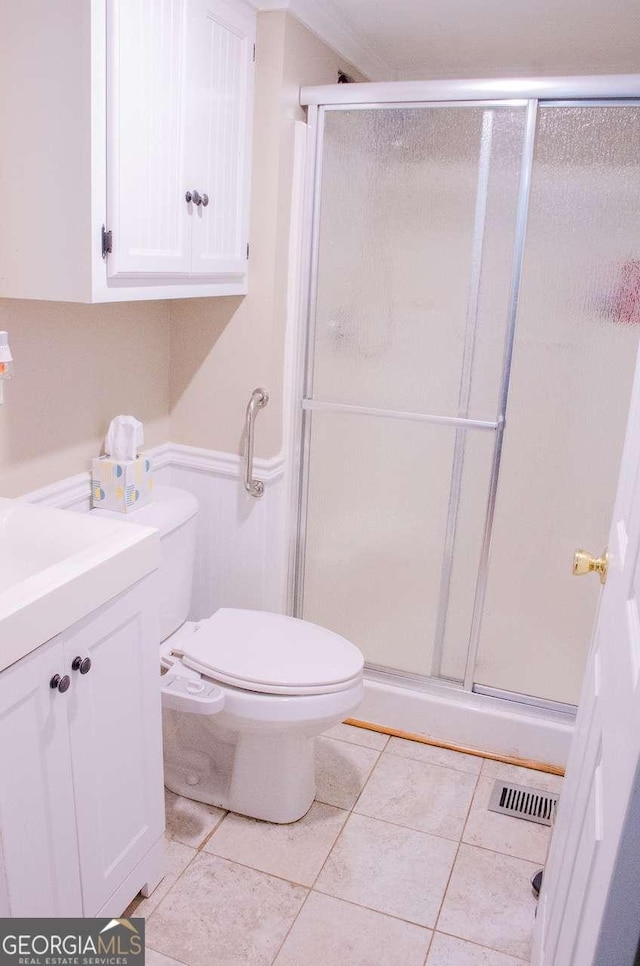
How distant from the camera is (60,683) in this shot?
4.35 feet

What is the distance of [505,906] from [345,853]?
15.7 inches

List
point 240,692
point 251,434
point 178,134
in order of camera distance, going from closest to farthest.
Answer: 1. point 178,134
2. point 240,692
3. point 251,434

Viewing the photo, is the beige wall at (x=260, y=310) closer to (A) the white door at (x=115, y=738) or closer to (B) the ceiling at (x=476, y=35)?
(B) the ceiling at (x=476, y=35)

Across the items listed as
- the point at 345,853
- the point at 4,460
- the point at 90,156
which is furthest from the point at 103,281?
the point at 345,853

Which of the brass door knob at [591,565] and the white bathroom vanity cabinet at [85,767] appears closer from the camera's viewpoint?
the white bathroom vanity cabinet at [85,767]

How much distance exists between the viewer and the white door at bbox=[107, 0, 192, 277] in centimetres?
153

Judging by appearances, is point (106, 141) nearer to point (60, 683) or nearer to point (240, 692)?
point (60, 683)

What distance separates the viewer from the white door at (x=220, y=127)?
5.90ft

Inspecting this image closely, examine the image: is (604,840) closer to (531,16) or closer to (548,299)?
(548,299)

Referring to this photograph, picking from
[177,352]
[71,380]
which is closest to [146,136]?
[71,380]

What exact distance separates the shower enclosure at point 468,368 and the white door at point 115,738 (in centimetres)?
98

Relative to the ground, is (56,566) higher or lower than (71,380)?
lower

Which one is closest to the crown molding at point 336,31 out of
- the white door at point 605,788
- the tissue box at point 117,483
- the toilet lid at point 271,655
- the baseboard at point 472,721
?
the tissue box at point 117,483

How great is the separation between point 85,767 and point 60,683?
221 millimetres
